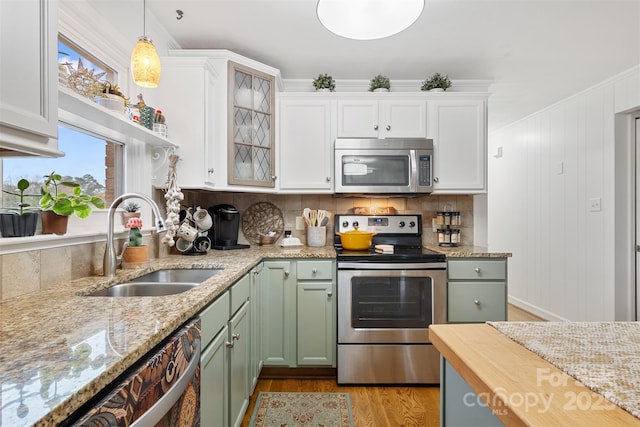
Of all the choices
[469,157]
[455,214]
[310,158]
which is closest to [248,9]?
[310,158]

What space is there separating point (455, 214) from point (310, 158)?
1.30 m

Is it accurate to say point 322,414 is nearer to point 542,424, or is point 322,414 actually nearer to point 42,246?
point 42,246

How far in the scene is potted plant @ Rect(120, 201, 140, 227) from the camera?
1.88m

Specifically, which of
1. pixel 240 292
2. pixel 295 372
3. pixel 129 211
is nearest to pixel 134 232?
pixel 129 211

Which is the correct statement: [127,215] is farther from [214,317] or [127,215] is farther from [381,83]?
[381,83]

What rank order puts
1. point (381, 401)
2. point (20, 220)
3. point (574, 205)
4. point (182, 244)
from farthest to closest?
point (574, 205) < point (182, 244) < point (381, 401) < point (20, 220)

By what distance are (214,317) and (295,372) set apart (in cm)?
142

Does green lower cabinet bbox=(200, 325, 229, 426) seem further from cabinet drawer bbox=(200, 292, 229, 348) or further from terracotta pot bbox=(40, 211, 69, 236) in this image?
terracotta pot bbox=(40, 211, 69, 236)

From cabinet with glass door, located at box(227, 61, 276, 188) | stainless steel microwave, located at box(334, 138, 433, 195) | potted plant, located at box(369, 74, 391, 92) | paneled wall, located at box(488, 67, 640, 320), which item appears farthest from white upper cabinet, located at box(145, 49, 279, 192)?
paneled wall, located at box(488, 67, 640, 320)

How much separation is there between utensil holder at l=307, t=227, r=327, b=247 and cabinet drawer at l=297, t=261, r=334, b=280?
1.40ft

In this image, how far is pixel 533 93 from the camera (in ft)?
11.0

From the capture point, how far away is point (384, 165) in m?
2.66

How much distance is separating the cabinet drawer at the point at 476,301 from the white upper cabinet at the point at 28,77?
2.34m

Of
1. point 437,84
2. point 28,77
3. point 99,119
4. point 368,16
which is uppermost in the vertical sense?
point 437,84
